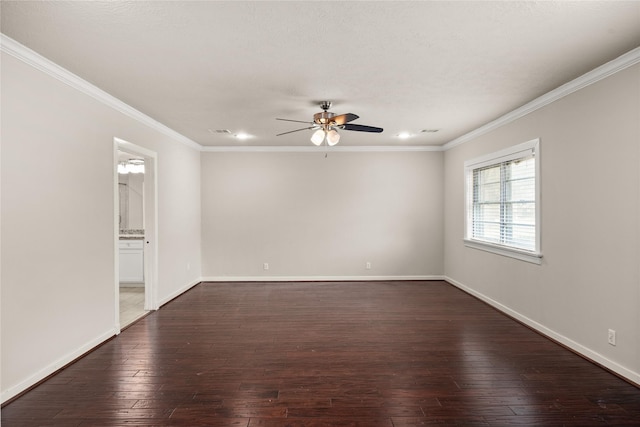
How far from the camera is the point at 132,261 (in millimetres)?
5598

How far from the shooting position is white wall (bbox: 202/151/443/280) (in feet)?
20.5

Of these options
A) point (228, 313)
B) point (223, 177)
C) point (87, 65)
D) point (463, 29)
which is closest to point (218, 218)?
point (223, 177)

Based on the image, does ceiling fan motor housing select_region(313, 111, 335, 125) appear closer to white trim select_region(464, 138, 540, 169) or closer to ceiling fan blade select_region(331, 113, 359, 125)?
ceiling fan blade select_region(331, 113, 359, 125)

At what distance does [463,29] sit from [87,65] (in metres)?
2.94

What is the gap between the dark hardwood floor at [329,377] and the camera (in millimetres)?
2164

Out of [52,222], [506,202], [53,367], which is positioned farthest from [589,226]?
[53,367]

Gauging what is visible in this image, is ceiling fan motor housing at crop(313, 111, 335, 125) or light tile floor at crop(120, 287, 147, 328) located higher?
ceiling fan motor housing at crop(313, 111, 335, 125)

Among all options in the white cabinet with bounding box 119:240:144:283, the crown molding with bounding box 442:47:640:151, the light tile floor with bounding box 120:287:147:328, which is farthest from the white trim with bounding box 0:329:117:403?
the crown molding with bounding box 442:47:640:151

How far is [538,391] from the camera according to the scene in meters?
2.45

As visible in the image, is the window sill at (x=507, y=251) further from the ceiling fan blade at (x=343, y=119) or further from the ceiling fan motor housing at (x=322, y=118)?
the ceiling fan motor housing at (x=322, y=118)

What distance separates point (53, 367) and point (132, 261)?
3105 mm

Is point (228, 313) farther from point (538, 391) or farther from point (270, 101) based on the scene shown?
point (538, 391)

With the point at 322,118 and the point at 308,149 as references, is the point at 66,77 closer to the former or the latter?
the point at 322,118

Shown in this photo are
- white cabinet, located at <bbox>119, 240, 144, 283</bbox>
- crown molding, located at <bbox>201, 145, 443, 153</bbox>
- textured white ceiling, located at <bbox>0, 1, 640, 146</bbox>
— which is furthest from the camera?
crown molding, located at <bbox>201, 145, 443, 153</bbox>
